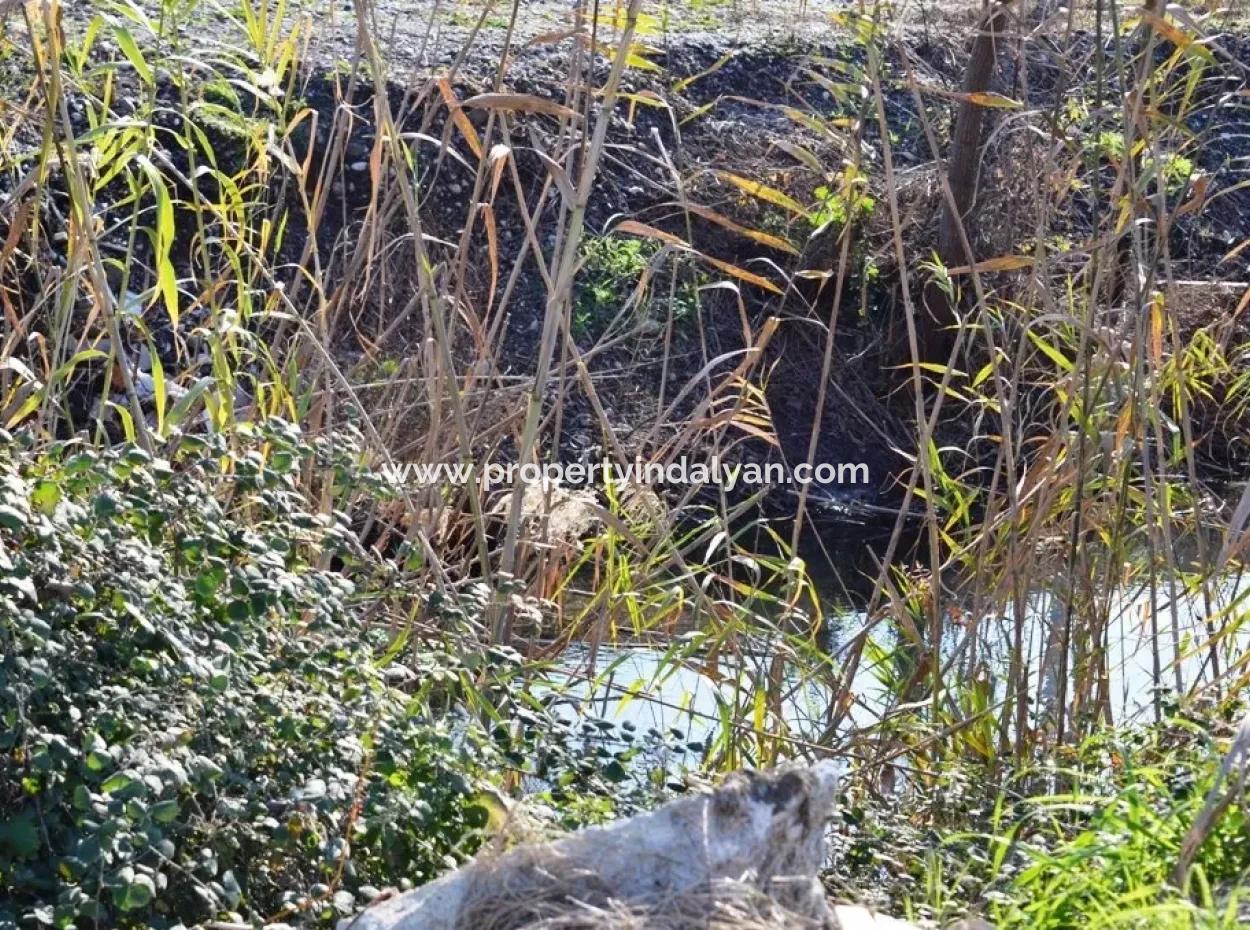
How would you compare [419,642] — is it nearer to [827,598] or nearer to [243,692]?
[243,692]

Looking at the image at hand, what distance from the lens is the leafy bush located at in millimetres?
1613

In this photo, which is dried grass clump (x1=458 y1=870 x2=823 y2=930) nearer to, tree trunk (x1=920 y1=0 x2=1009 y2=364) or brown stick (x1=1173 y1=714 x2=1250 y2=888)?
brown stick (x1=1173 y1=714 x2=1250 y2=888)

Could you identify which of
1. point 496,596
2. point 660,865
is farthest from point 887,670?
point 660,865

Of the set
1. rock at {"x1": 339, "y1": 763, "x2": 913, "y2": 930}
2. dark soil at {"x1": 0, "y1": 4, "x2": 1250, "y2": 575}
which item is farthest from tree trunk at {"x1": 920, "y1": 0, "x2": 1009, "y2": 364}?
rock at {"x1": 339, "y1": 763, "x2": 913, "y2": 930}

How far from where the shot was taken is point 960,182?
17.4 ft

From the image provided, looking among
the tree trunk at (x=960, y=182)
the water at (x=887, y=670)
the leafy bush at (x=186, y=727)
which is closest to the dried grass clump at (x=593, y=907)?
the leafy bush at (x=186, y=727)

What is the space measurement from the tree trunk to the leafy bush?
325 centimetres

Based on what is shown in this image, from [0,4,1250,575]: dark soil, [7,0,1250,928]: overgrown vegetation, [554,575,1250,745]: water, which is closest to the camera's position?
[7,0,1250,928]: overgrown vegetation

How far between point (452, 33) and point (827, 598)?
10.3ft

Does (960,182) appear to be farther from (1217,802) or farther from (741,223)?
(1217,802)

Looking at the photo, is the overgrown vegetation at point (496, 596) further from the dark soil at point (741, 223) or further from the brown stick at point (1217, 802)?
the dark soil at point (741, 223)

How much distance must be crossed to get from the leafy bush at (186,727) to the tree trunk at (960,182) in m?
3.25

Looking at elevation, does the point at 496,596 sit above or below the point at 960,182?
below

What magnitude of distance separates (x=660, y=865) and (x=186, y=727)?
540 millimetres
